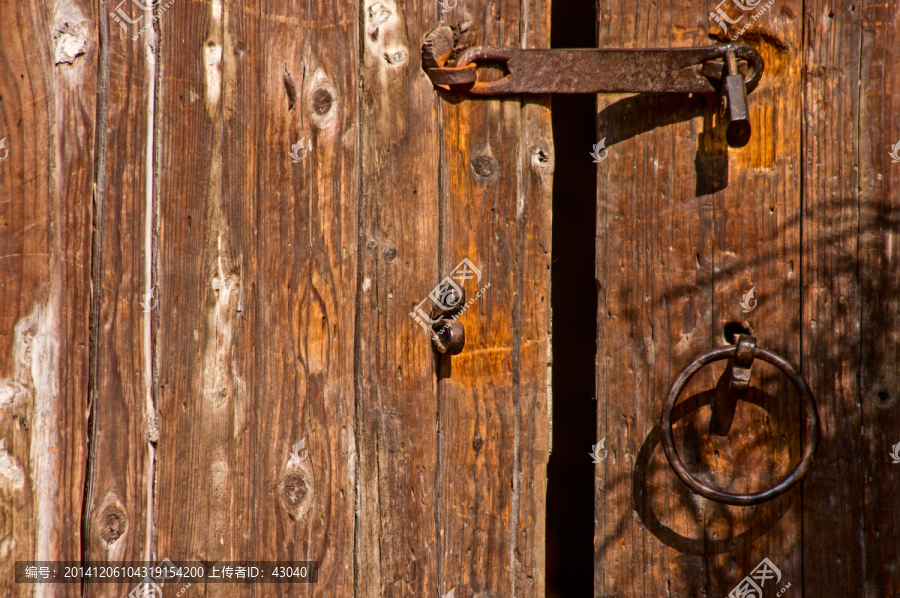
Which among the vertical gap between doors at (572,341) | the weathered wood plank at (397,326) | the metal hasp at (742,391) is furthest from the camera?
the vertical gap between doors at (572,341)

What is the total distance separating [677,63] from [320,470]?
92cm

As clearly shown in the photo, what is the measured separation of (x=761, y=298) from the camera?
1062mm

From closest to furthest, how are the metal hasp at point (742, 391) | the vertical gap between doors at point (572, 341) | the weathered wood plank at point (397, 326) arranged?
the metal hasp at point (742, 391) → the weathered wood plank at point (397, 326) → the vertical gap between doors at point (572, 341)

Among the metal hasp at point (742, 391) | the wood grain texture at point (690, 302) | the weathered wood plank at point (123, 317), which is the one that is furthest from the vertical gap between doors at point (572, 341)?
the weathered wood plank at point (123, 317)

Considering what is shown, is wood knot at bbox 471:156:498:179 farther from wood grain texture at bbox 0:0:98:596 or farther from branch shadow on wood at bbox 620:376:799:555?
wood grain texture at bbox 0:0:98:596

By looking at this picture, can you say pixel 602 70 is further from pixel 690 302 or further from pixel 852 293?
pixel 852 293

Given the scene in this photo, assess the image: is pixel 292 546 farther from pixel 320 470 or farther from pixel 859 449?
pixel 859 449

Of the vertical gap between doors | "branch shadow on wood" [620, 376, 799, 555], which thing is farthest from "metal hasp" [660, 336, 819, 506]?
the vertical gap between doors

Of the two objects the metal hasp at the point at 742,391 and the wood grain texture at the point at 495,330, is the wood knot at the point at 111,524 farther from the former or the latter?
the metal hasp at the point at 742,391

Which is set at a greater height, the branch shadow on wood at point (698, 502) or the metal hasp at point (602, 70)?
the metal hasp at point (602, 70)

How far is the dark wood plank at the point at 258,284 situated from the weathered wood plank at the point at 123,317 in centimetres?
3

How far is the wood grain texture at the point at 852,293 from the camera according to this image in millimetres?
1037

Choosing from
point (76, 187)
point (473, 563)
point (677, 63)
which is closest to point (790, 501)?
point (473, 563)

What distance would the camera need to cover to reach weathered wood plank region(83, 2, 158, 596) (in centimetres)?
104
